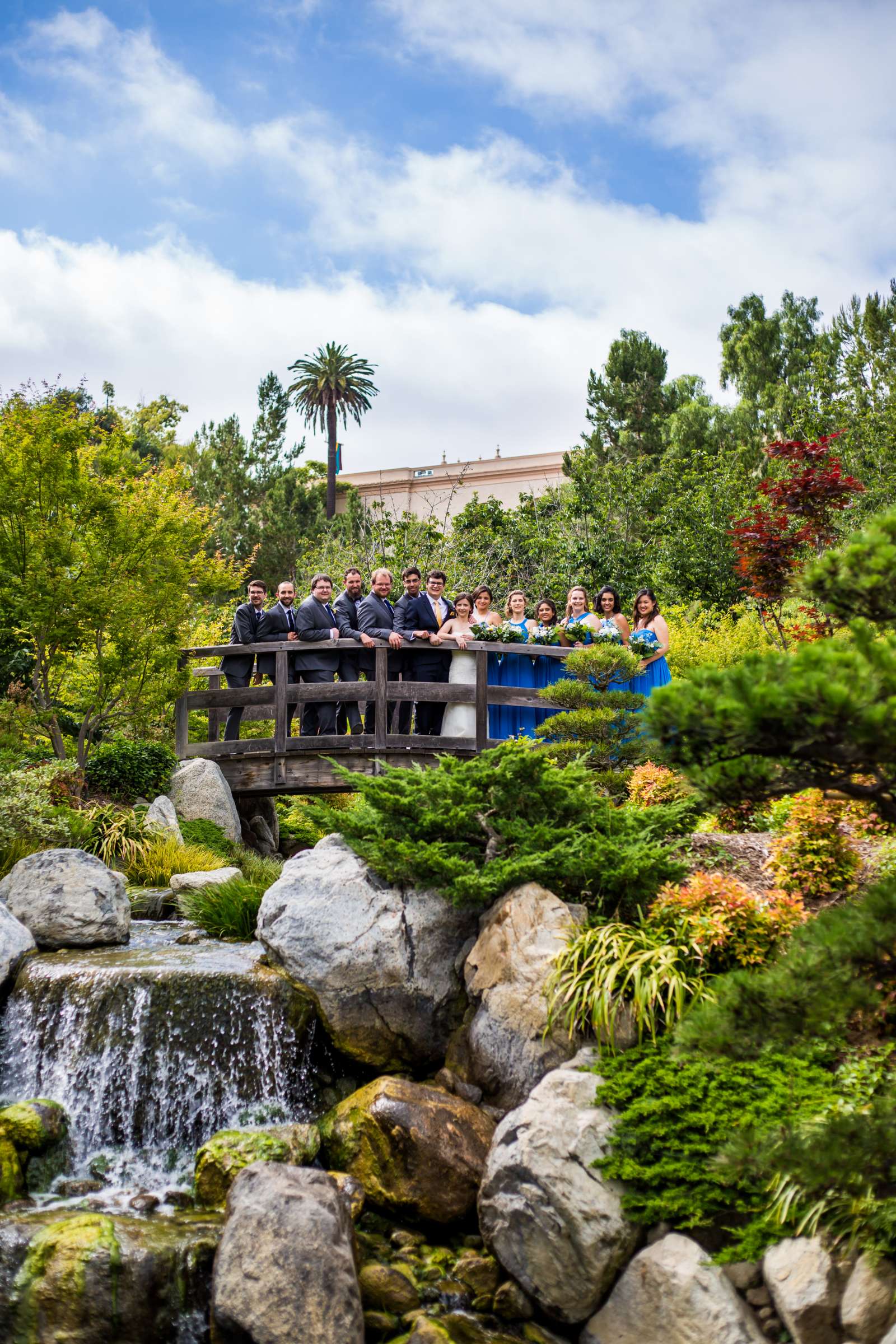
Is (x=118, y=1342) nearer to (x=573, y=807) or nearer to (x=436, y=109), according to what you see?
(x=573, y=807)

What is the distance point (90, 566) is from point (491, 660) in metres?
4.56

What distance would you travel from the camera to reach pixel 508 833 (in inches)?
290

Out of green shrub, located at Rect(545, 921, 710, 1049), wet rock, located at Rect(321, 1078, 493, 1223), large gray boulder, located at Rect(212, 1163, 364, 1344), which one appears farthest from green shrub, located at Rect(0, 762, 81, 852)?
green shrub, located at Rect(545, 921, 710, 1049)

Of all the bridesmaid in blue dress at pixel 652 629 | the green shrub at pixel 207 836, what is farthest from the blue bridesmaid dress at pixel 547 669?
the green shrub at pixel 207 836

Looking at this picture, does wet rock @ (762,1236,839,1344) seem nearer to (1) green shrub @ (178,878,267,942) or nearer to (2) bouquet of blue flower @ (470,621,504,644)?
(1) green shrub @ (178,878,267,942)

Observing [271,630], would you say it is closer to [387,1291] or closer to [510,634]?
[510,634]

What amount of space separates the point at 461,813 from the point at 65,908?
3.58 m

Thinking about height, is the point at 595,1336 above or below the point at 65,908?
below

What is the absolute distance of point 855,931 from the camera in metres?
4.02

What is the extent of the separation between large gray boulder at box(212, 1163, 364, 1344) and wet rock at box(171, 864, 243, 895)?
464cm

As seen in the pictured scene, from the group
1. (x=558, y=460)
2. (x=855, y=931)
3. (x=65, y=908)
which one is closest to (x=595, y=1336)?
(x=855, y=931)

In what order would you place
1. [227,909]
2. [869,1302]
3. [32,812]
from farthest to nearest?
Result: [32,812] < [227,909] < [869,1302]

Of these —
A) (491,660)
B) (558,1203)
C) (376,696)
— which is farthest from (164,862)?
(558,1203)

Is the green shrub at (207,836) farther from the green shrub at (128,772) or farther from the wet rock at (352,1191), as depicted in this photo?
the wet rock at (352,1191)
